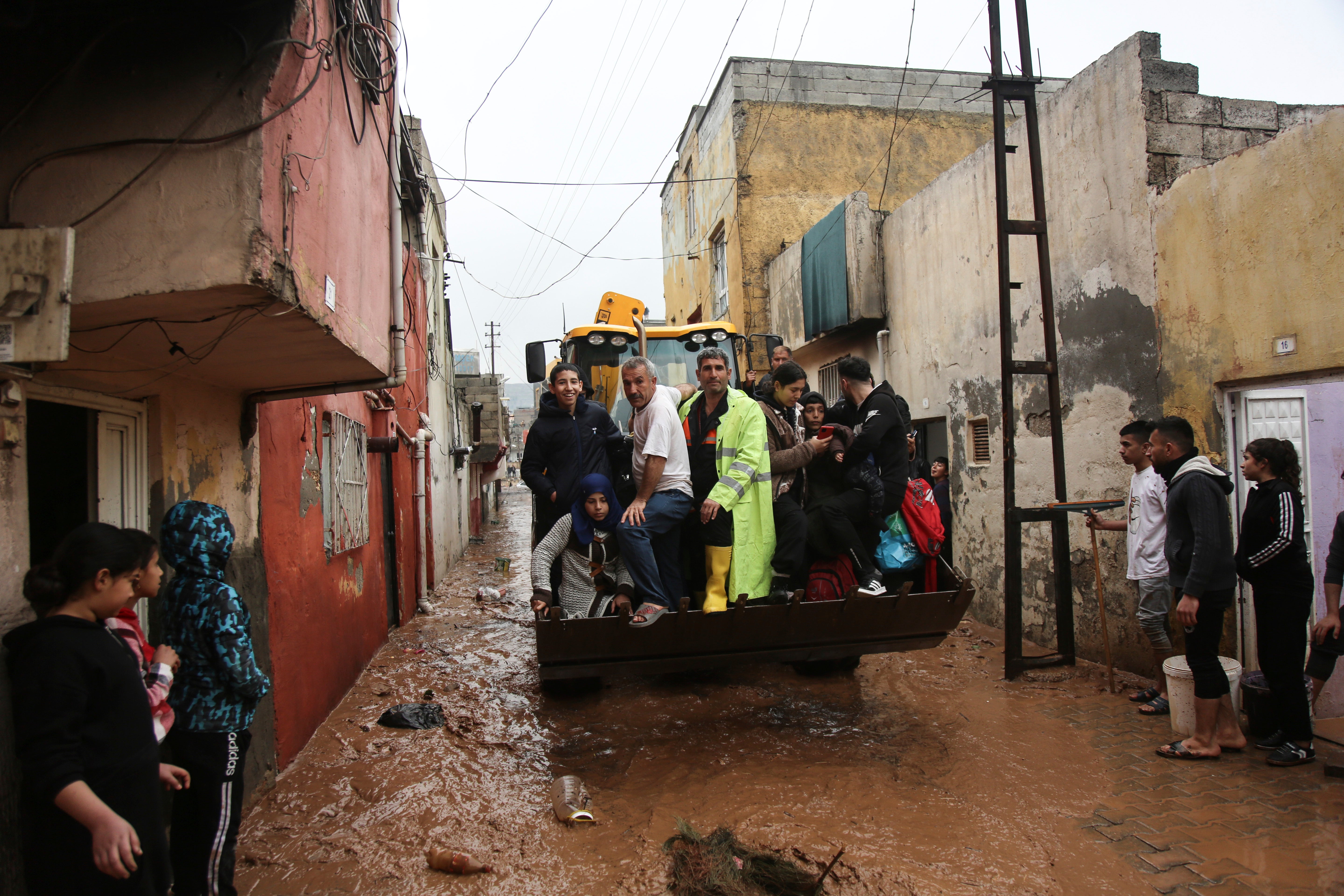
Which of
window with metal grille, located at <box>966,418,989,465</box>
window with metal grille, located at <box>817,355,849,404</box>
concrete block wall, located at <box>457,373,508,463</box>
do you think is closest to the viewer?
window with metal grille, located at <box>966,418,989,465</box>

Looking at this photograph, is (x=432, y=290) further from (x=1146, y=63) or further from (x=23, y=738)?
(x=23, y=738)

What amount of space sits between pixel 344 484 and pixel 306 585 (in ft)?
5.01

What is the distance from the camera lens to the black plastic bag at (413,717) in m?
5.52

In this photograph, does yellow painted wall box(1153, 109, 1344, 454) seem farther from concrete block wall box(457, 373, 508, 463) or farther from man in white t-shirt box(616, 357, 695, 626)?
concrete block wall box(457, 373, 508, 463)

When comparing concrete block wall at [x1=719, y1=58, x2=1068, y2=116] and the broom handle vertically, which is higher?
concrete block wall at [x1=719, y1=58, x2=1068, y2=116]

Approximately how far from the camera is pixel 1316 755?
450cm

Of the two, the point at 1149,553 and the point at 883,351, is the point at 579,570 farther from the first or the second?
the point at 883,351

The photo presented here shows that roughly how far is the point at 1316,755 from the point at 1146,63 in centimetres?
500

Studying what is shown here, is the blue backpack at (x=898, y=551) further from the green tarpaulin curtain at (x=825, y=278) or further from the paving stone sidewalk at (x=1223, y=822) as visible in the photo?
the green tarpaulin curtain at (x=825, y=278)

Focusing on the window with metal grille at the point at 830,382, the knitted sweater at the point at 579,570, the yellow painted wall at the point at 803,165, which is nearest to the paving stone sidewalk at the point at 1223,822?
the knitted sweater at the point at 579,570

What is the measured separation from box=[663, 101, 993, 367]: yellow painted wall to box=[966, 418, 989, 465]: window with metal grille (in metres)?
6.12

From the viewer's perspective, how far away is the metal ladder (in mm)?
6309

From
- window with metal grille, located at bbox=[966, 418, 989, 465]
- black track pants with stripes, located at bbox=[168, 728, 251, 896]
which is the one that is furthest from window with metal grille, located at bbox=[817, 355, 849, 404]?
black track pants with stripes, located at bbox=[168, 728, 251, 896]

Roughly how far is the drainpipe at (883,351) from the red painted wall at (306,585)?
6060 millimetres
